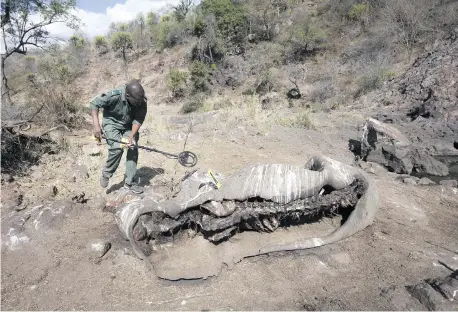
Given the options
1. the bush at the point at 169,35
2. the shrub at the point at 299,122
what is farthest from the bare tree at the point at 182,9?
the shrub at the point at 299,122

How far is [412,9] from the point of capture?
1484cm

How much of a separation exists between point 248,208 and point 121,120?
1775 mm

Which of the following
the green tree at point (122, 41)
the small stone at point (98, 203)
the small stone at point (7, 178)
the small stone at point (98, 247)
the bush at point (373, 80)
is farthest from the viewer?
the green tree at point (122, 41)

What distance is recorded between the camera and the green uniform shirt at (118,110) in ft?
12.7

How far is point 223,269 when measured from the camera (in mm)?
3193

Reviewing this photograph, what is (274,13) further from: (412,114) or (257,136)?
(257,136)

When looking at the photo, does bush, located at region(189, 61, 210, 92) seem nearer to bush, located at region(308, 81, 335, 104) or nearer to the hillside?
the hillside

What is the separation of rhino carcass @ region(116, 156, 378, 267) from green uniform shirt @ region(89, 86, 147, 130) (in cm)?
103

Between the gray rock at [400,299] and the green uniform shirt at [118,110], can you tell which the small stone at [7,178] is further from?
the gray rock at [400,299]

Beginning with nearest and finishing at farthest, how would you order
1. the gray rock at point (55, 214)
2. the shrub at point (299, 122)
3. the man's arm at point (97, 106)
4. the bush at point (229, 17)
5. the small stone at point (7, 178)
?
the gray rock at point (55, 214), the man's arm at point (97, 106), the small stone at point (7, 178), the shrub at point (299, 122), the bush at point (229, 17)

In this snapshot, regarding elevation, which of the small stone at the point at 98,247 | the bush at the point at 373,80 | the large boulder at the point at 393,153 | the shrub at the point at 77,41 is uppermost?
the shrub at the point at 77,41

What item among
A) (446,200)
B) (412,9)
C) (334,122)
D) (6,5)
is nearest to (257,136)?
(334,122)

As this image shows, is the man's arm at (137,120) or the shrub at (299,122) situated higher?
the man's arm at (137,120)

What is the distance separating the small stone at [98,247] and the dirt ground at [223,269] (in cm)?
4
